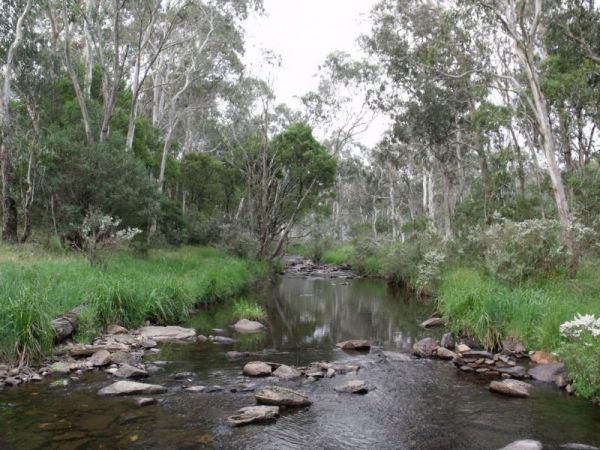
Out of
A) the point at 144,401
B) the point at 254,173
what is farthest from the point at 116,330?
the point at 254,173

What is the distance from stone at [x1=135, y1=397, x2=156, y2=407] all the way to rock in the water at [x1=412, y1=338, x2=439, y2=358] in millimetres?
5988

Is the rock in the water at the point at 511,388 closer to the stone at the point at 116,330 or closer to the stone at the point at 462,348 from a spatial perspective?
the stone at the point at 462,348

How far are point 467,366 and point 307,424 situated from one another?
4396mm

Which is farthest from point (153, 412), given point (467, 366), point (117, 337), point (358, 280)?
point (358, 280)

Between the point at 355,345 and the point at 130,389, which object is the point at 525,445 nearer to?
the point at 130,389

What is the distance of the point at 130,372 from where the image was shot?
884cm

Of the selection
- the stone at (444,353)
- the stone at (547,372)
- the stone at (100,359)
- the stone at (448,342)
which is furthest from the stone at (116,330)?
the stone at (547,372)

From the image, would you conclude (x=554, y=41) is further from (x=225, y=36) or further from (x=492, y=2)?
(x=225, y=36)

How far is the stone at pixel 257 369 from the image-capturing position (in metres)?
9.19

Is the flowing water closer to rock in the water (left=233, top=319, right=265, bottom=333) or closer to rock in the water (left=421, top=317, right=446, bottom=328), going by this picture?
rock in the water (left=233, top=319, right=265, bottom=333)

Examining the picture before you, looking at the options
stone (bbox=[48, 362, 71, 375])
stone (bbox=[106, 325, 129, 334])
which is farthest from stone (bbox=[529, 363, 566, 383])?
stone (bbox=[106, 325, 129, 334])

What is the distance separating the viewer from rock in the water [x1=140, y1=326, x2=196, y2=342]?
11.6 metres

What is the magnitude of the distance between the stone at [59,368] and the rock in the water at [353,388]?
460 cm

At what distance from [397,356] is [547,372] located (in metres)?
2.96
